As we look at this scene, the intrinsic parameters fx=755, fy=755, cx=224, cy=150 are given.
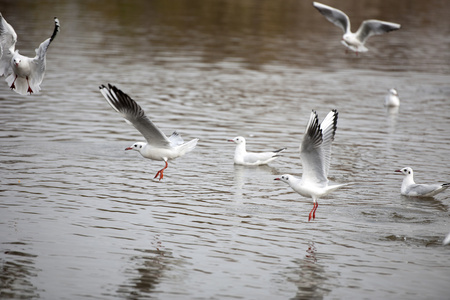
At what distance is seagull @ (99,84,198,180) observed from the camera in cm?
1103

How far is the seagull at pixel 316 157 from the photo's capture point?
10562 mm

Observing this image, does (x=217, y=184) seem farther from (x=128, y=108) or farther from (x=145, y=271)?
A: (x=145, y=271)

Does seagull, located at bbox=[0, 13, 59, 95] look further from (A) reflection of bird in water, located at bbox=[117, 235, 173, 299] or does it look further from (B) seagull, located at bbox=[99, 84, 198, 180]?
(A) reflection of bird in water, located at bbox=[117, 235, 173, 299]

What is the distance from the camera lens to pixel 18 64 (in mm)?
12680

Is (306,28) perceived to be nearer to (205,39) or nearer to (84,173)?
(205,39)

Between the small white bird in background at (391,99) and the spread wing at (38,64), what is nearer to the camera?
the spread wing at (38,64)

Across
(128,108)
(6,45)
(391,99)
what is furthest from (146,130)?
(391,99)

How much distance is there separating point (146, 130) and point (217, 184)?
1.85m

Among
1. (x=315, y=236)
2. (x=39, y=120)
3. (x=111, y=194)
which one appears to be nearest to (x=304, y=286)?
(x=315, y=236)

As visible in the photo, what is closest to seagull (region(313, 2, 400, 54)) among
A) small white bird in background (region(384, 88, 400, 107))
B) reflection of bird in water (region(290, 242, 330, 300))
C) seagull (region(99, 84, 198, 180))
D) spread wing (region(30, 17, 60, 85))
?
small white bird in background (region(384, 88, 400, 107))

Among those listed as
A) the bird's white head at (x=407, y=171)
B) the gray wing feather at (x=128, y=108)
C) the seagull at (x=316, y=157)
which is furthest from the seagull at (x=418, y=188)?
the gray wing feather at (x=128, y=108)

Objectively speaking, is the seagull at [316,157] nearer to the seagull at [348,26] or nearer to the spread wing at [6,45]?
the spread wing at [6,45]

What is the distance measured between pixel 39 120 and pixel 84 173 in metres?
4.66

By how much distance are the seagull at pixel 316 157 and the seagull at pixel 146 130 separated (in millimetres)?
2066
